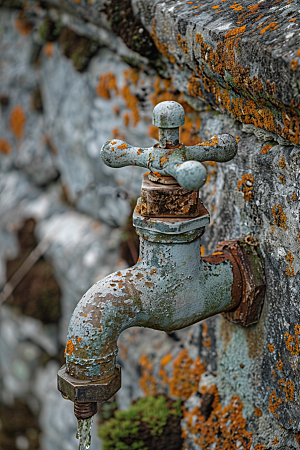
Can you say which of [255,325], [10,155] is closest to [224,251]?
[255,325]

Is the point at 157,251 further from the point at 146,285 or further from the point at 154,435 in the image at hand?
the point at 154,435

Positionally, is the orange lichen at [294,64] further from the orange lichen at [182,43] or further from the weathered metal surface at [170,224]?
the orange lichen at [182,43]

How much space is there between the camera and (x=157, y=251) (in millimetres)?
929

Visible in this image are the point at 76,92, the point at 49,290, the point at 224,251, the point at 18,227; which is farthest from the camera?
the point at 18,227

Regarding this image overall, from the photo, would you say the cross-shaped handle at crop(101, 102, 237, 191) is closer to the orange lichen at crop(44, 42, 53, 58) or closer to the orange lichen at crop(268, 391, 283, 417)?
the orange lichen at crop(268, 391, 283, 417)

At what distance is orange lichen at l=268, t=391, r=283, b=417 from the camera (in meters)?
1.03

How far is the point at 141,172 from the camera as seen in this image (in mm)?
1618

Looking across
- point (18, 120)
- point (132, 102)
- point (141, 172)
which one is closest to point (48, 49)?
point (18, 120)

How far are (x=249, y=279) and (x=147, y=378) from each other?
0.66 m

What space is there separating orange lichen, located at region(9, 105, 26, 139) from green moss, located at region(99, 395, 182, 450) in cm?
135

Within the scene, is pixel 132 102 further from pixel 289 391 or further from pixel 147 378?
pixel 289 391

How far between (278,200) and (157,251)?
24cm

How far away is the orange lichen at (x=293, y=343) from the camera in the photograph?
3.05ft

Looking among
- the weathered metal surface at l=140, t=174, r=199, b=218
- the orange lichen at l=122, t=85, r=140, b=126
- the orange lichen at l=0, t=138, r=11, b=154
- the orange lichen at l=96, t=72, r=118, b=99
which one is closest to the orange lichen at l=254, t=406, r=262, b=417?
the weathered metal surface at l=140, t=174, r=199, b=218
